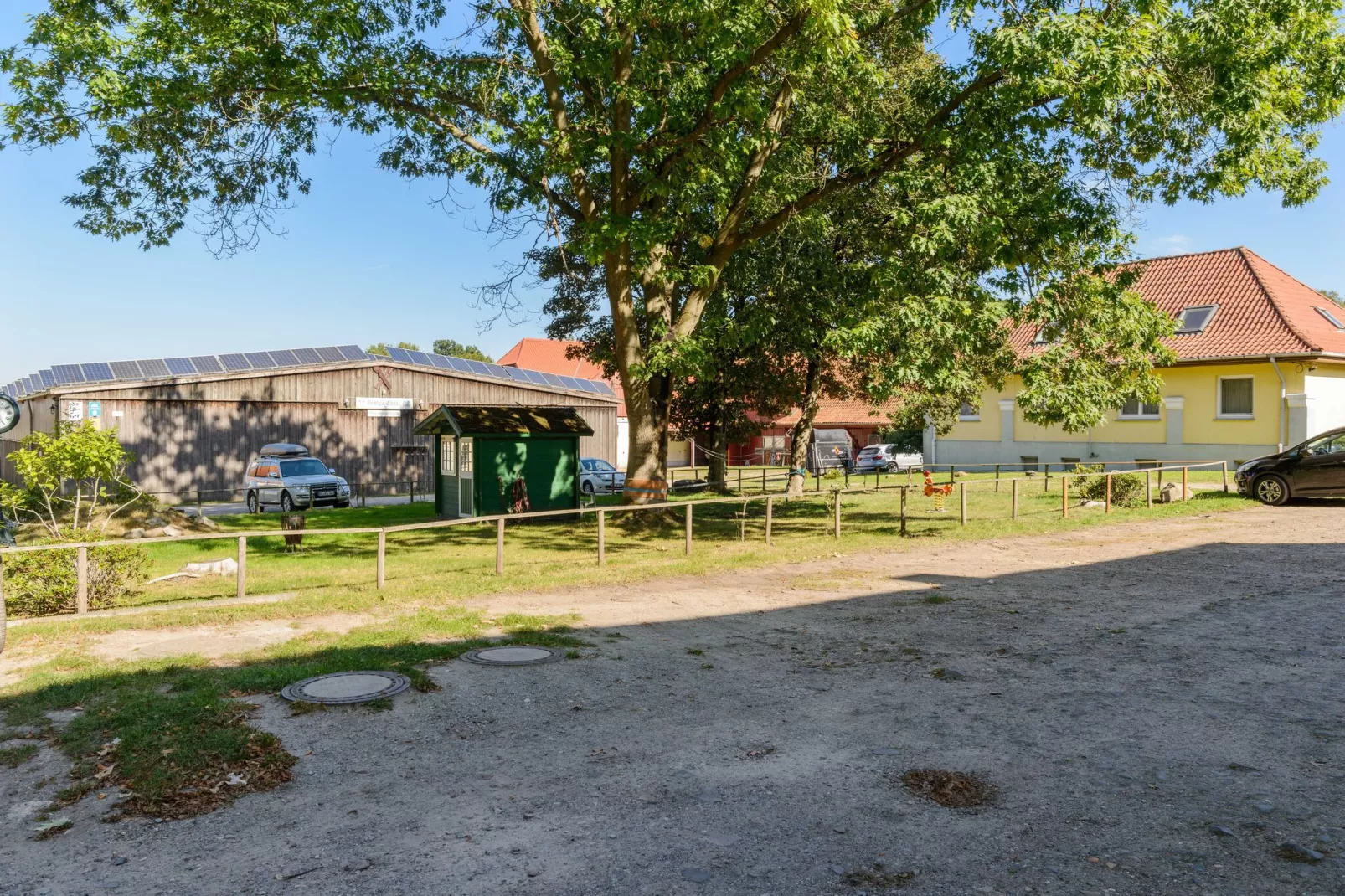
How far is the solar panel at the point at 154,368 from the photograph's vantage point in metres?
29.0

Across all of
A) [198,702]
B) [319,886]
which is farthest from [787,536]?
[319,886]

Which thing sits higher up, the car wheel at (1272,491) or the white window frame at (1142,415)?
the white window frame at (1142,415)

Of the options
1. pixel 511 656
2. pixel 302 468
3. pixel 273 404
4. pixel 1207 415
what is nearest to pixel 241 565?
pixel 511 656

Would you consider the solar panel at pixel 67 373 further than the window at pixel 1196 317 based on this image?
No

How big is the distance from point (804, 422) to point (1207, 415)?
1350 cm

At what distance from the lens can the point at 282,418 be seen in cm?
3022

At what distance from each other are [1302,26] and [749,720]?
42.0 ft

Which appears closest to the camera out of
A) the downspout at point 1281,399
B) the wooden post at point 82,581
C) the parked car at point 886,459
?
the wooden post at point 82,581

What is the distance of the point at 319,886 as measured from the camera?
3.79 m

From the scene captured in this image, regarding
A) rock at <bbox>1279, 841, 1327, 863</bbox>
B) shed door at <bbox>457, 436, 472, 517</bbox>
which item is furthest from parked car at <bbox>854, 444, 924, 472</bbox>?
rock at <bbox>1279, 841, 1327, 863</bbox>

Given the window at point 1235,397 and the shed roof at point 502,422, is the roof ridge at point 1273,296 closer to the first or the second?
the window at point 1235,397

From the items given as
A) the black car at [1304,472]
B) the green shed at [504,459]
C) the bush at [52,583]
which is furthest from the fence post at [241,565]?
the black car at [1304,472]

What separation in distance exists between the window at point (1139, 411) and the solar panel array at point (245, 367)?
1916cm

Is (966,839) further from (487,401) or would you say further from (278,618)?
(487,401)
